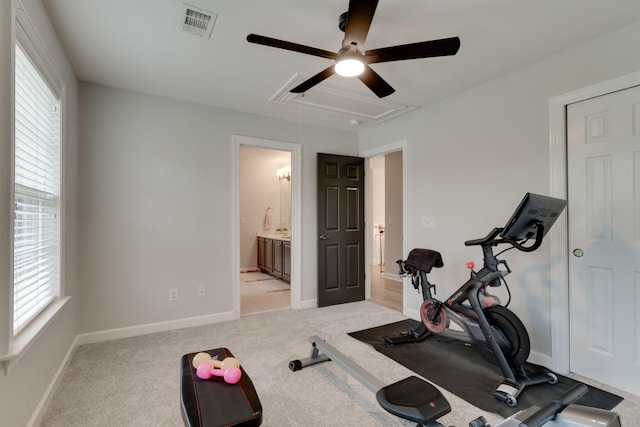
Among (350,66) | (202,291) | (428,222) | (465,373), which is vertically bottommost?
(465,373)

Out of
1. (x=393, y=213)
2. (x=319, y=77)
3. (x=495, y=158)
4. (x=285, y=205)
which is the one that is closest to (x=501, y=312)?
(x=495, y=158)

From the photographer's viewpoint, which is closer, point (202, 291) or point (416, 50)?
point (416, 50)

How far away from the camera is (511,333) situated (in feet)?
7.54

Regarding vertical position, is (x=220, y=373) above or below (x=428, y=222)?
below

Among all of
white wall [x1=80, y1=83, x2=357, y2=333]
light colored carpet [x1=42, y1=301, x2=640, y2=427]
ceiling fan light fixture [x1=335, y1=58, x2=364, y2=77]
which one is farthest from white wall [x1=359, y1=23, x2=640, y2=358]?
white wall [x1=80, y1=83, x2=357, y2=333]

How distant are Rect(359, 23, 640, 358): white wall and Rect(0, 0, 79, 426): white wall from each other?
11.2 ft

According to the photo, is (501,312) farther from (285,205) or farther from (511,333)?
(285,205)

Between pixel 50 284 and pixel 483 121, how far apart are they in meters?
3.91

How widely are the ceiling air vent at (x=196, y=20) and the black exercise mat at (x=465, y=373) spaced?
2.96 metres

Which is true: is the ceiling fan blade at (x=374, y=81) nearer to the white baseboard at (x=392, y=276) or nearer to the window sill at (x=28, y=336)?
the window sill at (x=28, y=336)

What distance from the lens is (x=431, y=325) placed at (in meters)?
2.81

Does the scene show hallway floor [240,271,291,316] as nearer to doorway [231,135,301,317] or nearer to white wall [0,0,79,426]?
doorway [231,135,301,317]

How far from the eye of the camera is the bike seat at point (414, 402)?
1.18 meters

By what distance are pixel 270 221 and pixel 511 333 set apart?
5.83 m
